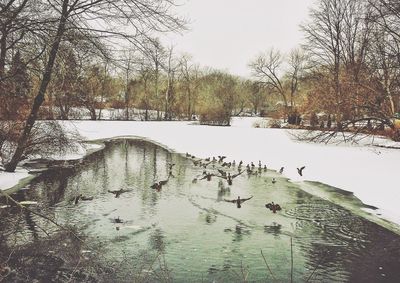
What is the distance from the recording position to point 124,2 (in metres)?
8.82

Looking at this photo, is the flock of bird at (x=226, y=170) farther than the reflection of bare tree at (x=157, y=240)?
Yes

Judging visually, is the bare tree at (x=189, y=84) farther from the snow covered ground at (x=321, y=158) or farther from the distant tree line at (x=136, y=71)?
the snow covered ground at (x=321, y=158)

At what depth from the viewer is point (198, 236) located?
8.20m

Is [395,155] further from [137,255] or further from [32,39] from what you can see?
[32,39]

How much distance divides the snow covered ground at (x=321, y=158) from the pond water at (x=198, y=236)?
A: 174cm

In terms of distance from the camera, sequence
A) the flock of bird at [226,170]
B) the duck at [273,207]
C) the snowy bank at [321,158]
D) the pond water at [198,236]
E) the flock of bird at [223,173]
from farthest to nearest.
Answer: the snowy bank at [321,158]
the flock of bird at [226,170]
the flock of bird at [223,173]
the duck at [273,207]
the pond water at [198,236]

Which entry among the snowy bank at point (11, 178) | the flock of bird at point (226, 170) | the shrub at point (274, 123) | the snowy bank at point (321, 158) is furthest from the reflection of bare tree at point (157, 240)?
the shrub at point (274, 123)

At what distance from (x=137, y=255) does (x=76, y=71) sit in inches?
208

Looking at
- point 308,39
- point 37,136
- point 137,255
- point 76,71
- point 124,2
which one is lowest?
point 137,255

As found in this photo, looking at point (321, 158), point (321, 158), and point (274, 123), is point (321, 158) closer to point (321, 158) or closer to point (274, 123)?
point (321, 158)

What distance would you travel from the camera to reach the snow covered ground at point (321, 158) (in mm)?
12180

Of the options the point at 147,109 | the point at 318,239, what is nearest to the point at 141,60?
the point at 318,239

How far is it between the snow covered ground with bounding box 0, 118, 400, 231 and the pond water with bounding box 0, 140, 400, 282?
174 cm

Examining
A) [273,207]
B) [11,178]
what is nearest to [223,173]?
[273,207]
